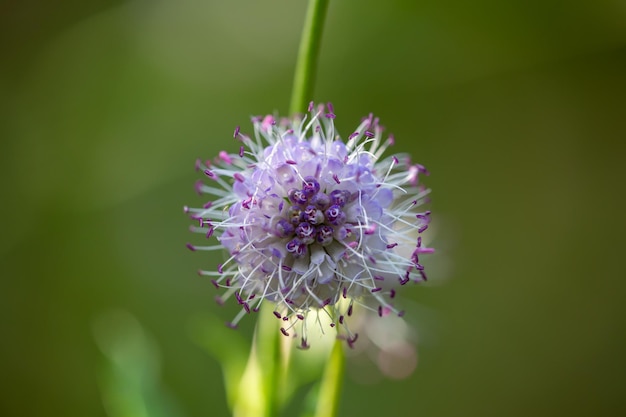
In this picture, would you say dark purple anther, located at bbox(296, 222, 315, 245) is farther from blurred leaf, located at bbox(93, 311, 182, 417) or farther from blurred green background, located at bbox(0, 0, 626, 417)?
blurred green background, located at bbox(0, 0, 626, 417)

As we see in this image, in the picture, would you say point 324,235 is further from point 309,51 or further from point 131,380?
point 131,380

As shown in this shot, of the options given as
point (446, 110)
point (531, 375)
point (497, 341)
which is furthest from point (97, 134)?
point (531, 375)

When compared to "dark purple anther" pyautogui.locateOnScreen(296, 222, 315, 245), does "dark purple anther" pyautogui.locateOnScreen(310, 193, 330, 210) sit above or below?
above

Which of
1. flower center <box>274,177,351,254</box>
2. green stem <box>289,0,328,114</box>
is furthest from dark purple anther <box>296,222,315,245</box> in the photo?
green stem <box>289,0,328,114</box>

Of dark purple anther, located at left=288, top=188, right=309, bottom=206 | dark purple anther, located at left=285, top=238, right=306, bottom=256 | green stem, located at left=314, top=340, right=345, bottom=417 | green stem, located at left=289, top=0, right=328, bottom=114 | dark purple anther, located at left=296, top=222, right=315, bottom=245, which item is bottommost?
green stem, located at left=314, top=340, right=345, bottom=417

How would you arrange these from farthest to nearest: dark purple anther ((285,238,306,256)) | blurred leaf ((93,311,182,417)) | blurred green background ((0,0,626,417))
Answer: blurred green background ((0,0,626,417)) < blurred leaf ((93,311,182,417)) < dark purple anther ((285,238,306,256))

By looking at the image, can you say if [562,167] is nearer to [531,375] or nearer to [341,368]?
[531,375]
